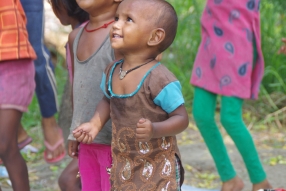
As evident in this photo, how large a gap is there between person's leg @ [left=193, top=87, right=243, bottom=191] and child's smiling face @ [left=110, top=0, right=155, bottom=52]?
1265 mm

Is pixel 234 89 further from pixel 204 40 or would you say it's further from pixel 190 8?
pixel 190 8

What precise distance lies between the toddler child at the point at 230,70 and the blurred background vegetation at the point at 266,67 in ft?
5.19

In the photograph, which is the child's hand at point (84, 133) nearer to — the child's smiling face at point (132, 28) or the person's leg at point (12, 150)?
the child's smiling face at point (132, 28)

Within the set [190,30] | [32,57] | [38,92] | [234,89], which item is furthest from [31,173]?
[190,30]

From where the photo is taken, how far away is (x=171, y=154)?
7.80ft

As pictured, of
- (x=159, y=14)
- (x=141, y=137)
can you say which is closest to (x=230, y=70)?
(x=159, y=14)

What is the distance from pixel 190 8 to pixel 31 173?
3096 mm

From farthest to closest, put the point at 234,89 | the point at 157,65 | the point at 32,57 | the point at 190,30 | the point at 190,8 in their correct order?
the point at 190,8, the point at 190,30, the point at 234,89, the point at 32,57, the point at 157,65

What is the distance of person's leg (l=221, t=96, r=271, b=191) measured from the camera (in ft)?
11.3

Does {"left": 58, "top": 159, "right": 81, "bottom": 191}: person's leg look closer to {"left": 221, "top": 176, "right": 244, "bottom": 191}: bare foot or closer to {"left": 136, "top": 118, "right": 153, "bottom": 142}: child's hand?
{"left": 136, "top": 118, "right": 153, "bottom": 142}: child's hand

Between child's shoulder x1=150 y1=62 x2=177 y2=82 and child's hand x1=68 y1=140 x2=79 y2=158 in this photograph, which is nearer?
child's shoulder x1=150 y1=62 x2=177 y2=82

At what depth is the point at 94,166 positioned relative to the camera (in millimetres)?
2729

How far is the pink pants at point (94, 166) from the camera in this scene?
2660 mm

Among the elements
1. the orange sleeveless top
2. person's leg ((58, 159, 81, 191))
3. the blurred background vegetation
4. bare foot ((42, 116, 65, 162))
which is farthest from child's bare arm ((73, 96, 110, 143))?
the blurred background vegetation
